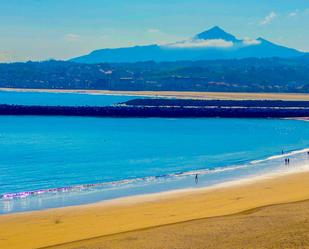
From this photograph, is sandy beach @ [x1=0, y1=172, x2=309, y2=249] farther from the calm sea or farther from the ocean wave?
the ocean wave

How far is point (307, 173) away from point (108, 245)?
23.5 meters

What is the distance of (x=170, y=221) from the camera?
24.5m

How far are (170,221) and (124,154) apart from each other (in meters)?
31.2

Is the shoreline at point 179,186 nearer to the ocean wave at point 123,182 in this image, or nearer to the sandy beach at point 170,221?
the ocean wave at point 123,182

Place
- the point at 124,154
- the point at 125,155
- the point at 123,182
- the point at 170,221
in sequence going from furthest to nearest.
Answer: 1. the point at 124,154
2. the point at 125,155
3. the point at 123,182
4. the point at 170,221

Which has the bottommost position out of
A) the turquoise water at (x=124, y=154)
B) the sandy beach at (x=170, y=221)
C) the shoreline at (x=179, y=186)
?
the turquoise water at (x=124, y=154)

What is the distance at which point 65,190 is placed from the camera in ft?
113

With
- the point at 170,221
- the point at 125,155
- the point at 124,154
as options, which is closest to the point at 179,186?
the point at 170,221

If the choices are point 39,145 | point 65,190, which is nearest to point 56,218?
point 65,190

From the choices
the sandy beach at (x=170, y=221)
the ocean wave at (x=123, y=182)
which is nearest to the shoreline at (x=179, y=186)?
the ocean wave at (x=123, y=182)

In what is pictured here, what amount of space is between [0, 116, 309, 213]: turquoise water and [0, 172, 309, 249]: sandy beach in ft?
9.38

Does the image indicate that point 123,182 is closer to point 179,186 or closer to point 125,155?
point 179,186

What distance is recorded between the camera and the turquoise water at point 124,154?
35094 millimetres

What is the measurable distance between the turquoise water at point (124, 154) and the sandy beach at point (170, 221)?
286 cm
